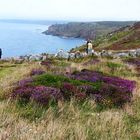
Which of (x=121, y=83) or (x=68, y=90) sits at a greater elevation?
(x=68, y=90)

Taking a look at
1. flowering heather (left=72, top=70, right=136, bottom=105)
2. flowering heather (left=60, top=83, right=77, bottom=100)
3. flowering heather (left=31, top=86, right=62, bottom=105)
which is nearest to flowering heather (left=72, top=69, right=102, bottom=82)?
flowering heather (left=72, top=70, right=136, bottom=105)

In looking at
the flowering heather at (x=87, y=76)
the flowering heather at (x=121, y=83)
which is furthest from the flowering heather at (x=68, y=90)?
the flowering heather at (x=121, y=83)

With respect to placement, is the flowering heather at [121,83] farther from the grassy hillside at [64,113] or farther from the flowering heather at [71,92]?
the flowering heather at [71,92]

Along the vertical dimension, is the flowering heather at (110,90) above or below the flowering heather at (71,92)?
below

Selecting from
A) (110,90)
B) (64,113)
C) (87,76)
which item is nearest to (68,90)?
(110,90)

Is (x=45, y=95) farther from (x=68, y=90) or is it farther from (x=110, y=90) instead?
(x=110, y=90)

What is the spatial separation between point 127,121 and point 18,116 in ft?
8.53

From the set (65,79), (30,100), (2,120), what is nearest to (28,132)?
(2,120)

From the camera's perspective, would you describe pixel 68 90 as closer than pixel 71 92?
No

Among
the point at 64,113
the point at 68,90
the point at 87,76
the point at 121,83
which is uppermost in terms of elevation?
the point at 64,113

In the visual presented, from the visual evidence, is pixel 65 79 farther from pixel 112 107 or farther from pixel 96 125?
pixel 96 125

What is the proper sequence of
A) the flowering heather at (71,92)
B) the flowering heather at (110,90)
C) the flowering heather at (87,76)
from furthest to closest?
1. the flowering heather at (87,76)
2. the flowering heather at (110,90)
3. the flowering heather at (71,92)

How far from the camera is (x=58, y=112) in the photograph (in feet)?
34.5

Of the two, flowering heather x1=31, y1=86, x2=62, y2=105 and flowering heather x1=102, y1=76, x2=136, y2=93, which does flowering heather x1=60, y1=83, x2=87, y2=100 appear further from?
flowering heather x1=102, y1=76, x2=136, y2=93
